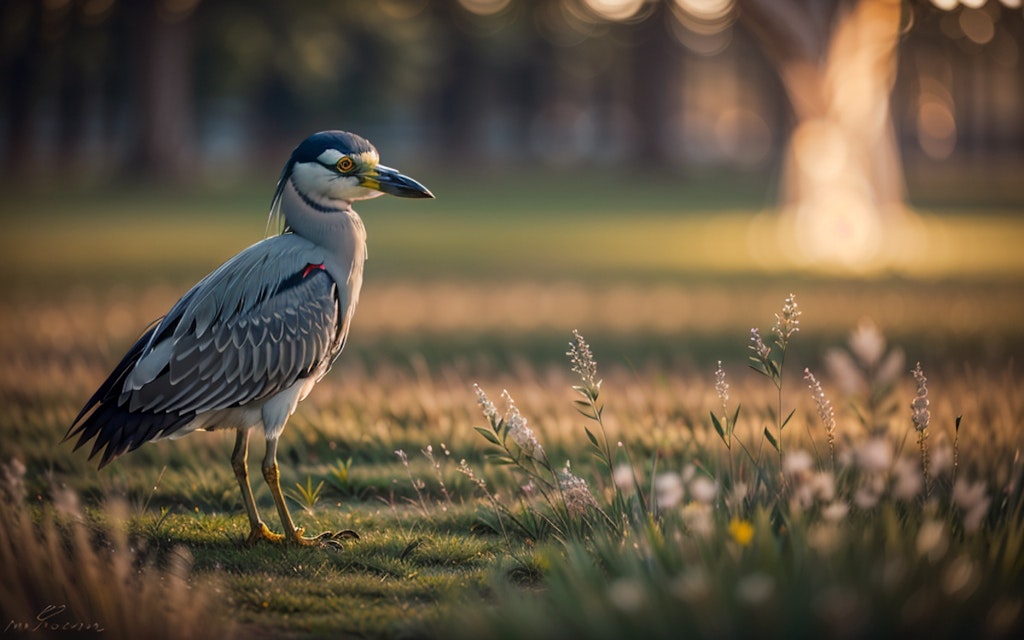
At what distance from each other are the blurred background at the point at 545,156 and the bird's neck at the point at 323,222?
291 inches

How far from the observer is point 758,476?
4.54m

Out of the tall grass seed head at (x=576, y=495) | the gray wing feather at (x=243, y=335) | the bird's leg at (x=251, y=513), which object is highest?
the gray wing feather at (x=243, y=335)

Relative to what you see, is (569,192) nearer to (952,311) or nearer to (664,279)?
(664,279)

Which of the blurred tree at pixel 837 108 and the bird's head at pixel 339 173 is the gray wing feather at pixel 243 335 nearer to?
the bird's head at pixel 339 173

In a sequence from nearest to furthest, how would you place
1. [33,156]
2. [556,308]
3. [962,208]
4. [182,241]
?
[556,308] → [182,241] → [962,208] → [33,156]

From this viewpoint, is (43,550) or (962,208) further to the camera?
(962,208)

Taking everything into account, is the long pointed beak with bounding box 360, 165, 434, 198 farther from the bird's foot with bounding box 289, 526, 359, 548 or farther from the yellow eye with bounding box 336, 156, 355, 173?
the bird's foot with bounding box 289, 526, 359, 548

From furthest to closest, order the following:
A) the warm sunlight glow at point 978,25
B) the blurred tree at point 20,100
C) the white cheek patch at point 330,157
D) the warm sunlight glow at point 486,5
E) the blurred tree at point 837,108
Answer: the blurred tree at point 20,100 < the warm sunlight glow at point 978,25 < the warm sunlight glow at point 486,5 < the blurred tree at point 837,108 < the white cheek patch at point 330,157

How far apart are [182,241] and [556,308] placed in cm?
1000

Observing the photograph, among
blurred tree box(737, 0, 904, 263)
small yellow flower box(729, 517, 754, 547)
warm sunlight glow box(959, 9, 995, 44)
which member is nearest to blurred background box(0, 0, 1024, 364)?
blurred tree box(737, 0, 904, 263)

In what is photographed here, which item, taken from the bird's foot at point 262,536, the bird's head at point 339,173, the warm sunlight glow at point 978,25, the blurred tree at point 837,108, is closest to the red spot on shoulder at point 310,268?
the bird's head at point 339,173

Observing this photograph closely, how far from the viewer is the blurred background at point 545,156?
1591 centimetres

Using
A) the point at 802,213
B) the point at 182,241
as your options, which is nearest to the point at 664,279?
the point at 802,213

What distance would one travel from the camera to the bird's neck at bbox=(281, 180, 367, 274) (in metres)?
5.38
